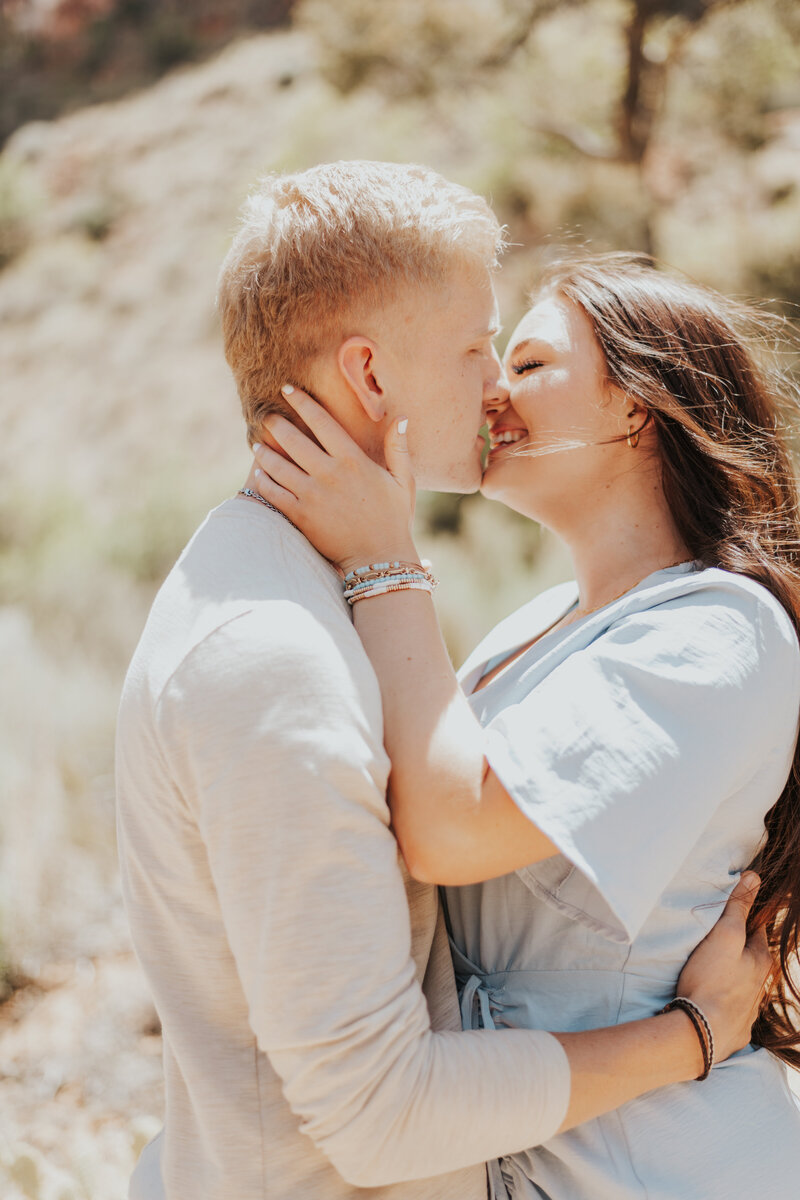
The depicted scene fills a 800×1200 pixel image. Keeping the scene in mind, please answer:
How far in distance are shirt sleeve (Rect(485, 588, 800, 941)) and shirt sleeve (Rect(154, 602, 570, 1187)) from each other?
0.85ft

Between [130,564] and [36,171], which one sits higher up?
[36,171]

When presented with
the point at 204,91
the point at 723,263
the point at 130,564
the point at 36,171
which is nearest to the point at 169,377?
the point at 130,564

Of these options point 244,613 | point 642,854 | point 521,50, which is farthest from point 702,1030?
point 521,50

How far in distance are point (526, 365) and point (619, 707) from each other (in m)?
1.07

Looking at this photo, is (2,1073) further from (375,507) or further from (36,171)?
(36,171)

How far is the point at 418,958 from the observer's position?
5.15 feet

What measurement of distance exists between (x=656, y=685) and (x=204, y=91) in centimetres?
2482

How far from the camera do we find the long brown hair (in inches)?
74.4

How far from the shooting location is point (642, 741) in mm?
1387

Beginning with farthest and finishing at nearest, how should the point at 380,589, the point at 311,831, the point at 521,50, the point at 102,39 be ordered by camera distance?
the point at 102,39
the point at 521,50
the point at 380,589
the point at 311,831

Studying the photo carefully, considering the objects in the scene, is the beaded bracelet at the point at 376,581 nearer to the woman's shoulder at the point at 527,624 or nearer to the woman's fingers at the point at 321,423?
the woman's fingers at the point at 321,423

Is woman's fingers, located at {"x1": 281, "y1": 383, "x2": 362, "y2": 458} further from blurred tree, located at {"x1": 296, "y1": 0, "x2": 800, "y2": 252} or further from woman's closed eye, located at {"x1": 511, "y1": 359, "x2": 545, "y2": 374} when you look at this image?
blurred tree, located at {"x1": 296, "y1": 0, "x2": 800, "y2": 252}

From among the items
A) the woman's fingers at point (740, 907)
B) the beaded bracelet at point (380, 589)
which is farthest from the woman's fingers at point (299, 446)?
the woman's fingers at point (740, 907)

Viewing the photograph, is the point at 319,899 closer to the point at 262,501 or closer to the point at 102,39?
the point at 262,501
